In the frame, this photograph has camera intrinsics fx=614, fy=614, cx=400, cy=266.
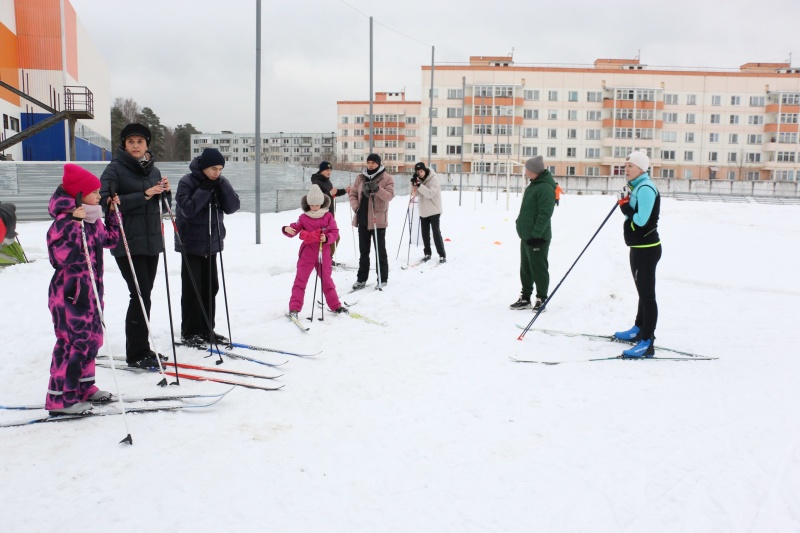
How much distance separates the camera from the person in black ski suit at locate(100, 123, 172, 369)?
4.92 metres

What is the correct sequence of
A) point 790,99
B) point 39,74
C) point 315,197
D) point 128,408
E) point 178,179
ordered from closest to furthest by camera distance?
point 128,408 < point 315,197 < point 178,179 < point 39,74 < point 790,99

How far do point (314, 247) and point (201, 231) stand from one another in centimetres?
167

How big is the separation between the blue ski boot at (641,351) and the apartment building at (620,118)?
58.7 m

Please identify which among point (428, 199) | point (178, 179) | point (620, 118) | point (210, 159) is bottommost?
point (428, 199)

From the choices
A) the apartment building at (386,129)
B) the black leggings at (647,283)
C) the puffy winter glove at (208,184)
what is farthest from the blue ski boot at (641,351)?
the apartment building at (386,129)

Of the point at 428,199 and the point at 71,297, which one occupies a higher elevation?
the point at 428,199

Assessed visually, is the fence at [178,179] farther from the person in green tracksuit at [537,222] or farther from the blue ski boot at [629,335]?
the blue ski boot at [629,335]

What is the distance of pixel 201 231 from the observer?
18.8 ft

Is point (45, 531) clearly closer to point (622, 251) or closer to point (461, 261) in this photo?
point (461, 261)

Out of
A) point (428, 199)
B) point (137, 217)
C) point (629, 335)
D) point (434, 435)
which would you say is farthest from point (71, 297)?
point (428, 199)

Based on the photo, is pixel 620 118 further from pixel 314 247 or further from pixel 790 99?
pixel 314 247

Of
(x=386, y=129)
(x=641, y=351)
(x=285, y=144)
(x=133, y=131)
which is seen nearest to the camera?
(x=133, y=131)

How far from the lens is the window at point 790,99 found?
65.1 meters

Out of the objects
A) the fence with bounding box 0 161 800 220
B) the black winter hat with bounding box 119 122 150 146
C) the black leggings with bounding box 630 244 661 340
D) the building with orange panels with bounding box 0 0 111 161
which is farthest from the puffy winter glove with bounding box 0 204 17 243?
the building with orange panels with bounding box 0 0 111 161
